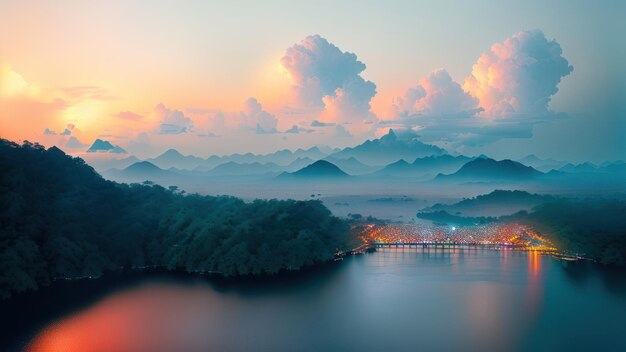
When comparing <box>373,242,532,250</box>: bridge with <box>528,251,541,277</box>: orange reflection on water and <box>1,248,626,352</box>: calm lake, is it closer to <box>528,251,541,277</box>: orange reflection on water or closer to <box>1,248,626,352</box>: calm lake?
<box>528,251,541,277</box>: orange reflection on water

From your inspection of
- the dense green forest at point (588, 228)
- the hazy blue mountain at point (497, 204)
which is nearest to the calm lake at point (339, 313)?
the dense green forest at point (588, 228)

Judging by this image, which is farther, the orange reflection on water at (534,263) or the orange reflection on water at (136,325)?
the orange reflection on water at (534,263)

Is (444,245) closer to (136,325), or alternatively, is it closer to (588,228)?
(588,228)

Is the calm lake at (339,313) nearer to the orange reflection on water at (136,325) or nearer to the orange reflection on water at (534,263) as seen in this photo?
the orange reflection on water at (136,325)

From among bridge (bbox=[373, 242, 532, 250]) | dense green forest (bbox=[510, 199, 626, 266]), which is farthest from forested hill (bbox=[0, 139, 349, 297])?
dense green forest (bbox=[510, 199, 626, 266])

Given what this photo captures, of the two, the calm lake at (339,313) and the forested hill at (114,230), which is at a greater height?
the forested hill at (114,230)

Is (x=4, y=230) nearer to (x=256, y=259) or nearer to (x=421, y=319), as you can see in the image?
(x=256, y=259)

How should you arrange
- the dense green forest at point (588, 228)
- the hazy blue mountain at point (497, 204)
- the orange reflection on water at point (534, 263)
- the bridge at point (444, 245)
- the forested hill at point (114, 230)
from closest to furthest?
the forested hill at point (114, 230) → the orange reflection on water at point (534, 263) → the dense green forest at point (588, 228) → the bridge at point (444, 245) → the hazy blue mountain at point (497, 204)

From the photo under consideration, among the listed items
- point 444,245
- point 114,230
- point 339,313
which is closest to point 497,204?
point 444,245
